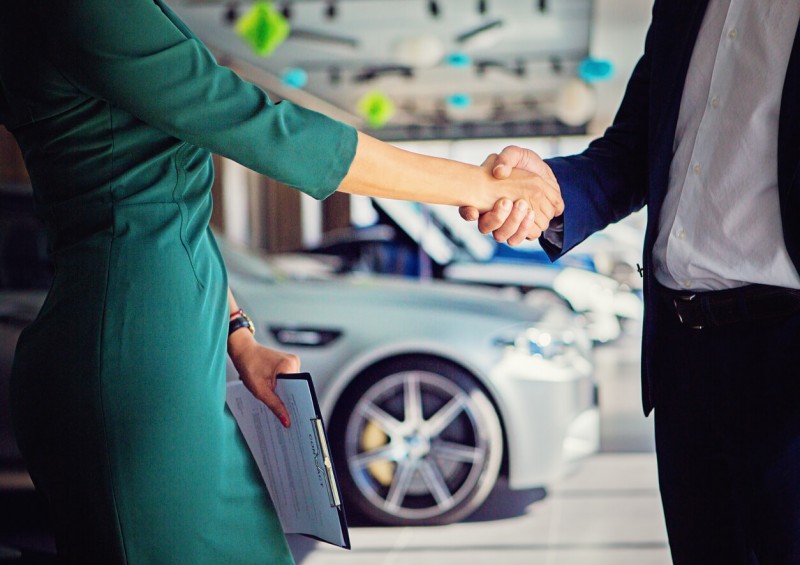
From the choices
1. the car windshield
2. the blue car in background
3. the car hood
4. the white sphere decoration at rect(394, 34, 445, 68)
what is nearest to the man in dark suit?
the car hood

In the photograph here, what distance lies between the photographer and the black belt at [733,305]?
1.07m

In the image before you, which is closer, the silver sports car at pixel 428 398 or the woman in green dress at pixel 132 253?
the woman in green dress at pixel 132 253

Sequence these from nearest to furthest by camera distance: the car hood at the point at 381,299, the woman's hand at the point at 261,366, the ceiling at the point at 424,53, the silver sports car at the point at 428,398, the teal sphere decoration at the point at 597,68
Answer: the woman's hand at the point at 261,366 < the silver sports car at the point at 428,398 < the car hood at the point at 381,299 < the teal sphere decoration at the point at 597,68 < the ceiling at the point at 424,53

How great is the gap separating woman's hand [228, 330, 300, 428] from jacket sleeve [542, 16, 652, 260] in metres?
0.47

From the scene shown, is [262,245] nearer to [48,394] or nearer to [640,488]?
[640,488]

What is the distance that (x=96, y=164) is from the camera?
89 centimetres

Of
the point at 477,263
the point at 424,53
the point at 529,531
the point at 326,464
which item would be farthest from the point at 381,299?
the point at 424,53

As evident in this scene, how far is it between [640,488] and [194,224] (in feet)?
9.05

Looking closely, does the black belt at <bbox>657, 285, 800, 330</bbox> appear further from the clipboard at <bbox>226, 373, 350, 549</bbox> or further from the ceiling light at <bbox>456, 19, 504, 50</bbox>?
the ceiling light at <bbox>456, 19, 504, 50</bbox>

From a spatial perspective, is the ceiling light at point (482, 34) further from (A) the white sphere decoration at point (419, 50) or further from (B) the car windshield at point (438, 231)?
(B) the car windshield at point (438, 231)

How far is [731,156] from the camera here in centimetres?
Answer: 111

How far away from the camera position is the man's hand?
1239 millimetres

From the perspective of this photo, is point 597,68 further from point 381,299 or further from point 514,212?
point 514,212

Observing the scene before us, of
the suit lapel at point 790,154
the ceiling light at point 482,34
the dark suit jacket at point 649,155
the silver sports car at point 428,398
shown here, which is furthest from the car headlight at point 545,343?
the ceiling light at point 482,34
